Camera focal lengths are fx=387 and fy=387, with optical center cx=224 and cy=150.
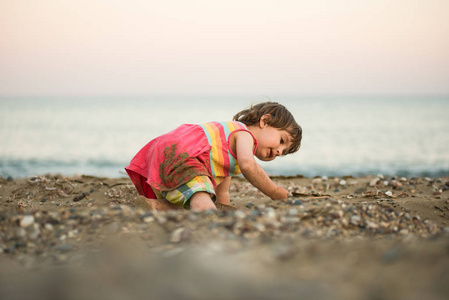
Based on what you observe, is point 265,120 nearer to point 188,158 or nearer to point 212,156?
point 212,156

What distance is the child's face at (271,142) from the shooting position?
14.1 feet

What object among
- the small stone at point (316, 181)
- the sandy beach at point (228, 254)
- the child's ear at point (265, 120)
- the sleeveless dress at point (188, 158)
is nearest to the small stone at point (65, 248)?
the sandy beach at point (228, 254)

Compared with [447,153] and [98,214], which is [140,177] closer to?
[98,214]

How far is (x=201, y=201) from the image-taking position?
365 cm

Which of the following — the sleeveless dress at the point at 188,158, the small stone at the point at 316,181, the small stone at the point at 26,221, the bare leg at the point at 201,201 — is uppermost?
the sleeveless dress at the point at 188,158

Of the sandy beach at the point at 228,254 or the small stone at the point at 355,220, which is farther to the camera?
the small stone at the point at 355,220

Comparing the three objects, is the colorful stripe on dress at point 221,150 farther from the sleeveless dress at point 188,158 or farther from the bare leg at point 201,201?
the bare leg at point 201,201

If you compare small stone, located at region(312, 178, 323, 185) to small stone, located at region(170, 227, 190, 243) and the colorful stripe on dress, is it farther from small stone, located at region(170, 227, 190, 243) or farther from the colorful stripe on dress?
small stone, located at region(170, 227, 190, 243)

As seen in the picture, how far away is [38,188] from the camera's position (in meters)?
5.09

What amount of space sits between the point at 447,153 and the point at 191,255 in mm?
15912

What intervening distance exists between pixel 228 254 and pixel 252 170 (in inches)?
Answer: 76.1

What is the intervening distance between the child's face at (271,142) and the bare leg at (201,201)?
36.2 inches

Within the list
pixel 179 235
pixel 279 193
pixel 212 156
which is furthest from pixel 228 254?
pixel 212 156

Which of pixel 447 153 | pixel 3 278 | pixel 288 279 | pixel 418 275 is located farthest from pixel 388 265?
pixel 447 153
